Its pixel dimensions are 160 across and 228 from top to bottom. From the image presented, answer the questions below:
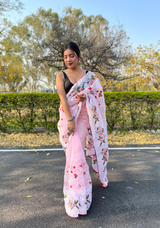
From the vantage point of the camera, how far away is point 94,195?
Answer: 2566 millimetres

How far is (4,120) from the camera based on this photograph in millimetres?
6492

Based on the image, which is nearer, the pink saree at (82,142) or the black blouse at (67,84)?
the pink saree at (82,142)

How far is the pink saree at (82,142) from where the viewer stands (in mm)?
2124

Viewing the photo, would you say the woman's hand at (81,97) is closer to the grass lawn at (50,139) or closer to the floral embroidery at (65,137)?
the floral embroidery at (65,137)

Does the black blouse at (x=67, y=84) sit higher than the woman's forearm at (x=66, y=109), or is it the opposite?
the black blouse at (x=67, y=84)

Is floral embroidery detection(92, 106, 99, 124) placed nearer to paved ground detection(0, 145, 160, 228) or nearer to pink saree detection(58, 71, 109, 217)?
pink saree detection(58, 71, 109, 217)

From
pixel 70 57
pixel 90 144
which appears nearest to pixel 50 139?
pixel 90 144

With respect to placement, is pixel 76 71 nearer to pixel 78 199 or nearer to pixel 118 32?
pixel 78 199

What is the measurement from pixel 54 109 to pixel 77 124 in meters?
3.99

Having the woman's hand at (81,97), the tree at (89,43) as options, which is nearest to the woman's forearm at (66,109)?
the woman's hand at (81,97)

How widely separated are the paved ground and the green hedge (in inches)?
90.3

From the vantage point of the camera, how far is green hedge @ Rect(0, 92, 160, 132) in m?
6.21

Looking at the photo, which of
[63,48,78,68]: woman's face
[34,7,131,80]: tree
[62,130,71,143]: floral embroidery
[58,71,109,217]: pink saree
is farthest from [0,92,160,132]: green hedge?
[34,7,131,80]: tree

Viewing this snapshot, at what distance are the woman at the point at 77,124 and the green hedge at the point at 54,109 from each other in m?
3.78
